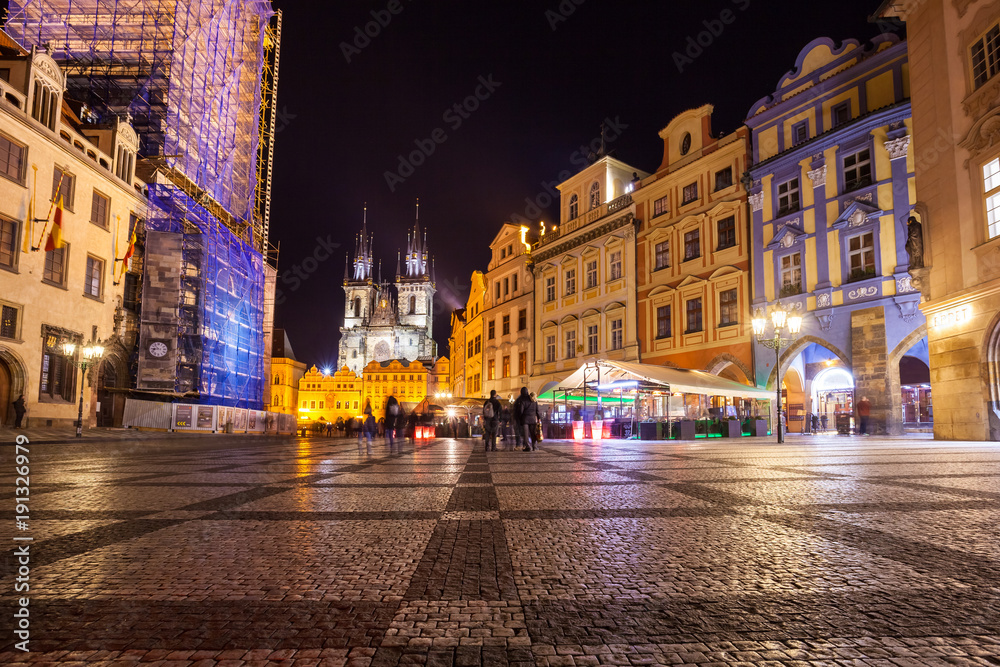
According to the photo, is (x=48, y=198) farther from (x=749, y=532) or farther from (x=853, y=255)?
(x=853, y=255)

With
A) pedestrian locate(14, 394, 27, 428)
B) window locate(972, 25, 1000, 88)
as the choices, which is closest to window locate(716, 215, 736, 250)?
window locate(972, 25, 1000, 88)

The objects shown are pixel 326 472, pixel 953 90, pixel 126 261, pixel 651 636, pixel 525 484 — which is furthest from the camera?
pixel 126 261

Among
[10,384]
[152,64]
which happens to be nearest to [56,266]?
[10,384]

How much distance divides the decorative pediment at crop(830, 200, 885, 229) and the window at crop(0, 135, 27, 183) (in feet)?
98.7

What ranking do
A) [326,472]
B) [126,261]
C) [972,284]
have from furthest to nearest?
[126,261], [972,284], [326,472]

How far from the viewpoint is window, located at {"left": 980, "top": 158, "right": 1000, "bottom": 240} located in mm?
14703

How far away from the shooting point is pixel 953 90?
16.5 metres

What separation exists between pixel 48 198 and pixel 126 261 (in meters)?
4.42

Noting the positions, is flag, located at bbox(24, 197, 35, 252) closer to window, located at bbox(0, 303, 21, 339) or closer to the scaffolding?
window, located at bbox(0, 303, 21, 339)

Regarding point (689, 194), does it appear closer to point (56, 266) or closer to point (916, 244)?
point (916, 244)

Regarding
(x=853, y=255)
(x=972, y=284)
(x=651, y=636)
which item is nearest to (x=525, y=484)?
(x=651, y=636)

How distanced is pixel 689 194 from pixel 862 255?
8754 millimetres

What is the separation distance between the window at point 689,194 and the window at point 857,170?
665 cm

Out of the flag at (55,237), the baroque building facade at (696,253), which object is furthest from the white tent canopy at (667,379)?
the flag at (55,237)
